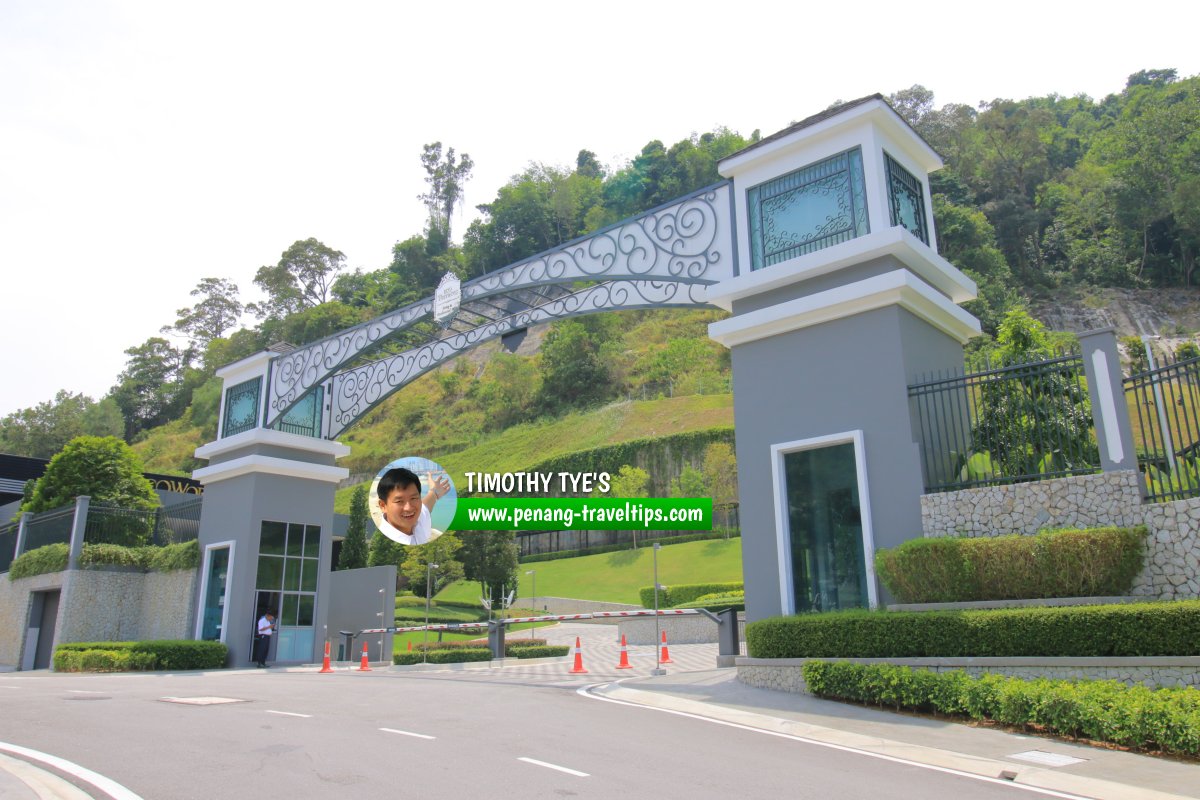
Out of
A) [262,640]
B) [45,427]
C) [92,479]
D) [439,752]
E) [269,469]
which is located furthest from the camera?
[45,427]

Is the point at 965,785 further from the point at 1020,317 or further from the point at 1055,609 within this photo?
the point at 1020,317

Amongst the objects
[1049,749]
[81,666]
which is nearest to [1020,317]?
[1049,749]

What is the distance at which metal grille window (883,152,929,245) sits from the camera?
1105cm

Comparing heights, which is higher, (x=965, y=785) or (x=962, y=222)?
(x=962, y=222)

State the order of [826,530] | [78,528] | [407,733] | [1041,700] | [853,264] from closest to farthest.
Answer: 1. [407,733]
2. [1041,700]
3. [826,530]
4. [853,264]
5. [78,528]

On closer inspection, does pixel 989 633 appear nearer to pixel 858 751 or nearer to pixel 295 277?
pixel 858 751

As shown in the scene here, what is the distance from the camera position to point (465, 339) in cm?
1703

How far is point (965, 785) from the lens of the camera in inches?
215

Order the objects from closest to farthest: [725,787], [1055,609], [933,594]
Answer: [725,787] → [1055,609] → [933,594]

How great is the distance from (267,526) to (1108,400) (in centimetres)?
1564

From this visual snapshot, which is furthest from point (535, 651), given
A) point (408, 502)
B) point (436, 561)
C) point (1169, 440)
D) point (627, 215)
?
point (627, 215)

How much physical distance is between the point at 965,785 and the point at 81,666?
1757 cm

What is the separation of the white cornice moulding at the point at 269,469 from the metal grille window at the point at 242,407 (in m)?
1.13

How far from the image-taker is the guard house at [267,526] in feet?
58.0
